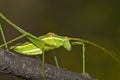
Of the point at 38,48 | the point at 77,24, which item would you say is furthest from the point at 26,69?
the point at 77,24

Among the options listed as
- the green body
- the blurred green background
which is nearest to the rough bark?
the green body

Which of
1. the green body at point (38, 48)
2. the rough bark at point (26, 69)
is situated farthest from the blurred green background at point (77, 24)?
the rough bark at point (26, 69)

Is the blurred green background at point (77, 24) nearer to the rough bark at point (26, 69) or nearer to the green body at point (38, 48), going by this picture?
the green body at point (38, 48)

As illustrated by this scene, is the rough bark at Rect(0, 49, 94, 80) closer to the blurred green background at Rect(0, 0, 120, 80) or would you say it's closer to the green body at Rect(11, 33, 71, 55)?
the green body at Rect(11, 33, 71, 55)

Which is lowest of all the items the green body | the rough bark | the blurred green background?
the rough bark

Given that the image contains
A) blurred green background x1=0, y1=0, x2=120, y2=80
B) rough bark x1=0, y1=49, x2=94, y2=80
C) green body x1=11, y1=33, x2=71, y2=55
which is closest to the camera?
rough bark x1=0, y1=49, x2=94, y2=80

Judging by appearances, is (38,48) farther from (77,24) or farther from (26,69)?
(77,24)
